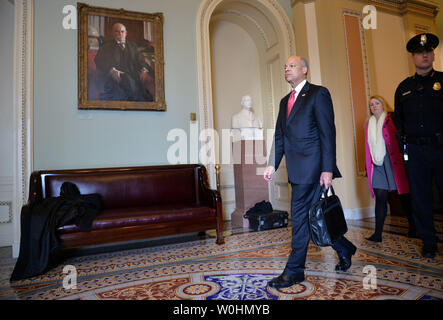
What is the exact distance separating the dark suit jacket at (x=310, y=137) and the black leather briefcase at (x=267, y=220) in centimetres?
217

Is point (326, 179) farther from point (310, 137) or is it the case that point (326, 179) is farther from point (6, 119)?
point (6, 119)

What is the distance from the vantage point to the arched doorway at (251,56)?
514 centimetres

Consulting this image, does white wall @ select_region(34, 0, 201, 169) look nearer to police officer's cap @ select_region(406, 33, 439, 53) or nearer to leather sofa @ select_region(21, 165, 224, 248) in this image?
leather sofa @ select_region(21, 165, 224, 248)

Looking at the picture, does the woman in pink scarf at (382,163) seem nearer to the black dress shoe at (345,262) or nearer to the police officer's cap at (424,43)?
the police officer's cap at (424,43)

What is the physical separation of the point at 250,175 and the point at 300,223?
267 centimetres

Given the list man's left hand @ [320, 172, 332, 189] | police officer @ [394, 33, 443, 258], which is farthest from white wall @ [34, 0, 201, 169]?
police officer @ [394, 33, 443, 258]

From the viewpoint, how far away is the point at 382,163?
3.18 m

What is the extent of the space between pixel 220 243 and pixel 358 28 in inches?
174

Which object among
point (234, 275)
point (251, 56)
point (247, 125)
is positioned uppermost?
point (251, 56)

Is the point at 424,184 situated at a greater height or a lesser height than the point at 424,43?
lesser

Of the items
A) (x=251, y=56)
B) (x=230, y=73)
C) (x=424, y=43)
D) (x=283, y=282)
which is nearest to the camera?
(x=283, y=282)

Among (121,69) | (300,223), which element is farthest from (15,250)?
(300,223)
